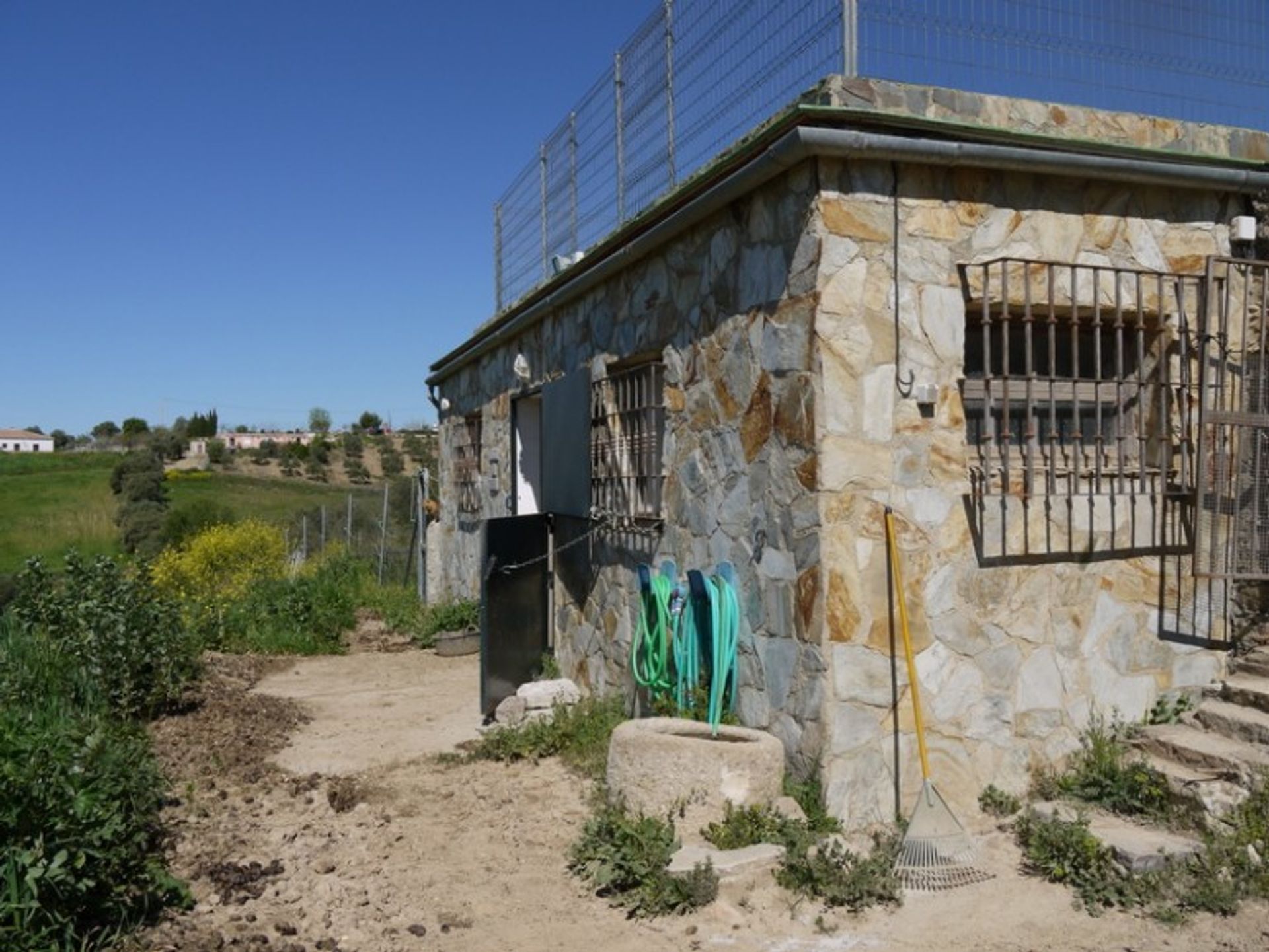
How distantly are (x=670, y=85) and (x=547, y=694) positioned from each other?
4107 mm

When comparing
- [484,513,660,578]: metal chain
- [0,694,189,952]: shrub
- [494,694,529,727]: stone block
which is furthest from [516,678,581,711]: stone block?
[0,694,189,952]: shrub

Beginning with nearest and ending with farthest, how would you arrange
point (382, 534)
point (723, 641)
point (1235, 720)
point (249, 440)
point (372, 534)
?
1. point (1235, 720)
2. point (723, 641)
3. point (382, 534)
4. point (372, 534)
5. point (249, 440)

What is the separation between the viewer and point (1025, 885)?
459 centimetres

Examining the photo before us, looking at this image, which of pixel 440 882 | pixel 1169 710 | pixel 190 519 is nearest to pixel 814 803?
pixel 440 882

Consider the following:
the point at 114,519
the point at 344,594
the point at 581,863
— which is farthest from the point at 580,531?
the point at 114,519

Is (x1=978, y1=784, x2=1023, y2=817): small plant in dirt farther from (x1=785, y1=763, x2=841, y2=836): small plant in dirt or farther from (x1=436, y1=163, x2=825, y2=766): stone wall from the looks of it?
(x1=436, y1=163, x2=825, y2=766): stone wall

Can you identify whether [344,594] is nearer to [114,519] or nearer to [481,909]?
[481,909]

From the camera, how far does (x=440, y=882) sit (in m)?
4.92

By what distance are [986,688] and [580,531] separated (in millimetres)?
3774

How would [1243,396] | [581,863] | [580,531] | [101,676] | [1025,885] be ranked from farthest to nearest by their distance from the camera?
1. [580,531]
2. [101,676]
3. [1243,396]
4. [581,863]
5. [1025,885]

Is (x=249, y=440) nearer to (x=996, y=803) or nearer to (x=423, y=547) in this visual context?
(x=423, y=547)

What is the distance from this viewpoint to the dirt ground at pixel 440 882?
4.20 metres

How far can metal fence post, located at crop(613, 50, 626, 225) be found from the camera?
7.90 m

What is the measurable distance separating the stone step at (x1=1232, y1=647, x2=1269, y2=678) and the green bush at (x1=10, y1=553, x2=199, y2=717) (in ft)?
22.6
